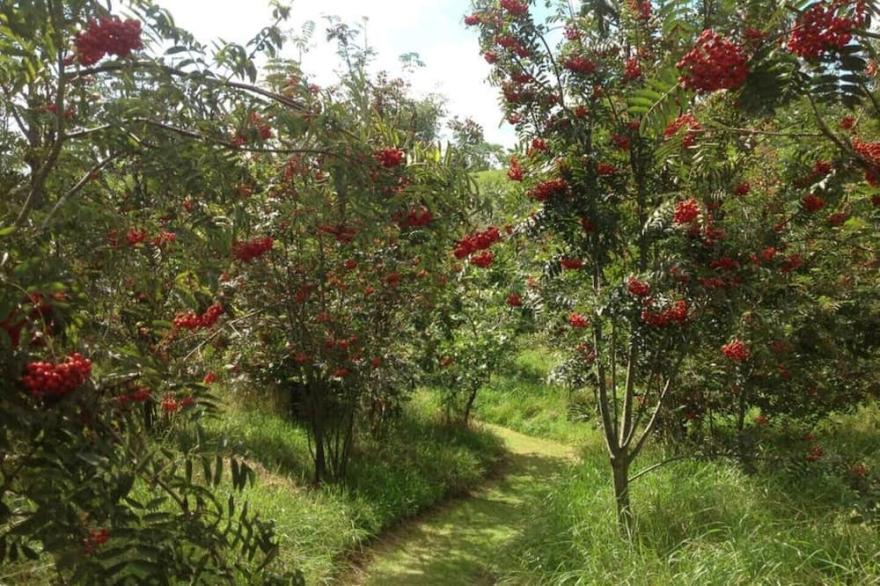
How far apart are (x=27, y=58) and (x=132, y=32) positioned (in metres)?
0.39

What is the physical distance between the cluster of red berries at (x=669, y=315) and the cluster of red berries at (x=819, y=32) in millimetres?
1666

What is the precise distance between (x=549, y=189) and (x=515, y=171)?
1.44ft

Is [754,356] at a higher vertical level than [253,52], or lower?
lower

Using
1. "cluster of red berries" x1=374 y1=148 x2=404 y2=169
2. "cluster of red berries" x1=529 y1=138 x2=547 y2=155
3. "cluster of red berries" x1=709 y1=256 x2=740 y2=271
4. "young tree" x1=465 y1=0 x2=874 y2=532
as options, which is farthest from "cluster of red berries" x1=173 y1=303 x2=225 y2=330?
"cluster of red berries" x1=709 y1=256 x2=740 y2=271

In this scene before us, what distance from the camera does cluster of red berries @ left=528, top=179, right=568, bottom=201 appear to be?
3.91 m

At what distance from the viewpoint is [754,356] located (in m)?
4.96

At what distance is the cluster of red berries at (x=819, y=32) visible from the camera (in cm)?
198

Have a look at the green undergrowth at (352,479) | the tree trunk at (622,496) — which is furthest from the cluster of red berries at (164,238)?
the tree trunk at (622,496)

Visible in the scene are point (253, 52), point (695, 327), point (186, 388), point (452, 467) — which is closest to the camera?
point (186, 388)

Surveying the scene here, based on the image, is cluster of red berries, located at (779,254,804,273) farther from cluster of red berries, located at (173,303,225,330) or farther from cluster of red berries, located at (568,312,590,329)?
cluster of red berries, located at (173,303,225,330)

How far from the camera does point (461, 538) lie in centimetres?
545

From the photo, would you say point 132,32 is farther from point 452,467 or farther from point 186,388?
point 452,467

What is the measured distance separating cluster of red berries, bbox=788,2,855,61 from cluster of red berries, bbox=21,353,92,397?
91.5 inches

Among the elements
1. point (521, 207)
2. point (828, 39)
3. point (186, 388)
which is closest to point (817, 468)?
point (521, 207)
